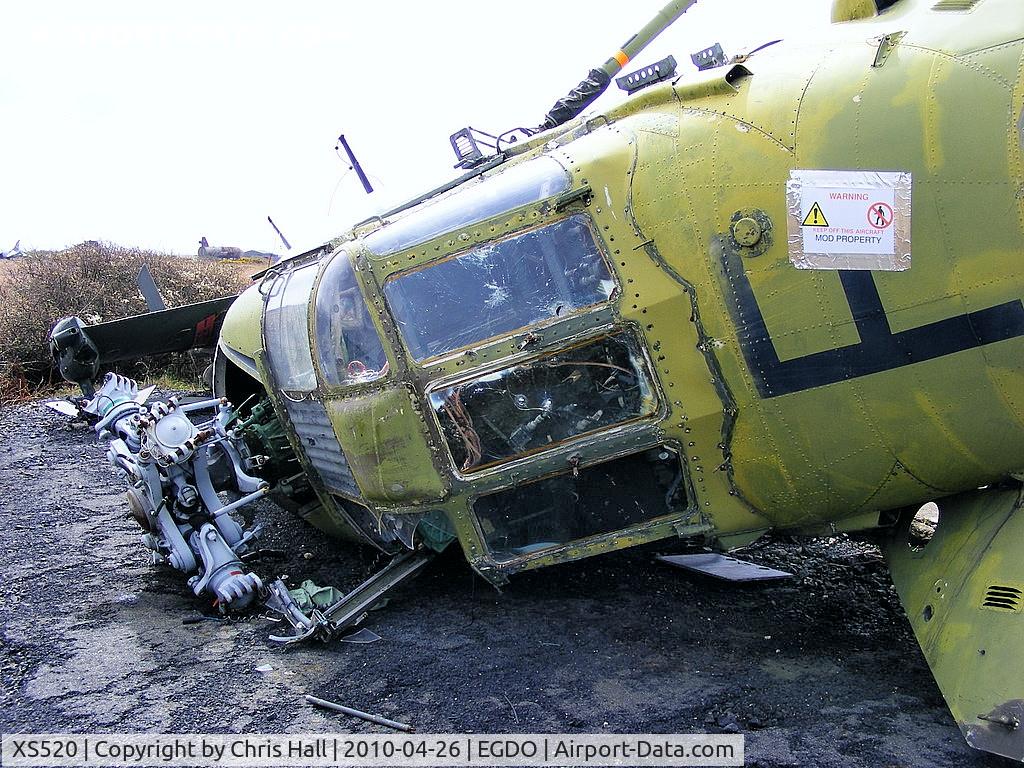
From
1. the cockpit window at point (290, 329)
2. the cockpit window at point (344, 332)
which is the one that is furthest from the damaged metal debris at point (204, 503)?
the cockpit window at point (344, 332)

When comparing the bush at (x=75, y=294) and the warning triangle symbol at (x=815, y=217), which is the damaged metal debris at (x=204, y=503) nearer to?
the warning triangle symbol at (x=815, y=217)

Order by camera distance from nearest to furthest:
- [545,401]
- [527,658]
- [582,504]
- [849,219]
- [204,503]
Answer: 1. [849,219]
2. [545,401]
3. [582,504]
4. [527,658]
5. [204,503]

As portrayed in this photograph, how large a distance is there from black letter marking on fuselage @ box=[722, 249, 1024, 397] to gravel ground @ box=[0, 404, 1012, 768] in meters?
1.56

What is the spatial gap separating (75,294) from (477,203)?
35.8 feet

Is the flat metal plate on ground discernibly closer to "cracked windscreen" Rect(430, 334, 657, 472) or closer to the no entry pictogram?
"cracked windscreen" Rect(430, 334, 657, 472)

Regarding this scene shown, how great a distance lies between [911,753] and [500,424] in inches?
93.9

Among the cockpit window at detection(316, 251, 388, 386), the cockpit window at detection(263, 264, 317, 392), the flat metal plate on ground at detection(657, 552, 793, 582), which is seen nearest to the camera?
the cockpit window at detection(316, 251, 388, 386)

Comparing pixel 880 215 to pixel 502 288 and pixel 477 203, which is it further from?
pixel 477 203

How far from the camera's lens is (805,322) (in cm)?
391

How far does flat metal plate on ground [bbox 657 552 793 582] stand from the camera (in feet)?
18.3

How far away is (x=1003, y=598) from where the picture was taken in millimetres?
3584

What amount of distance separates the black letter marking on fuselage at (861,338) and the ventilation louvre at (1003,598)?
1.06 m

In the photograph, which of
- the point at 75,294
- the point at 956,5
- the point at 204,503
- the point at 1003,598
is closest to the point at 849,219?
the point at 956,5

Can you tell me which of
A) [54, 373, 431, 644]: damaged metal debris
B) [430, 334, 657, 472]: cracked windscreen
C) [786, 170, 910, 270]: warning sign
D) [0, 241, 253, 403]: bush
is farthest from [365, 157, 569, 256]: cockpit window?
[0, 241, 253, 403]: bush
